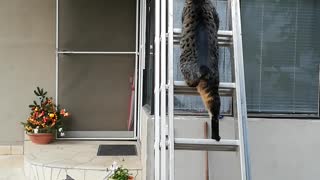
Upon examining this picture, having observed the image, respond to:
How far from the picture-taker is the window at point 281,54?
3.31 meters

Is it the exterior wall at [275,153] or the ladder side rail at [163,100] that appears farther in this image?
the exterior wall at [275,153]

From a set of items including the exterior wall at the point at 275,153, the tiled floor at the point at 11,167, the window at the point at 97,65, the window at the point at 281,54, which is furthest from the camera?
the window at the point at 97,65

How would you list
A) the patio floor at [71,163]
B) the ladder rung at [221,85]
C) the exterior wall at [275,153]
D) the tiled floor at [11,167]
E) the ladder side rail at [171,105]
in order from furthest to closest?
the tiled floor at [11,167], the patio floor at [71,163], the exterior wall at [275,153], the ladder rung at [221,85], the ladder side rail at [171,105]

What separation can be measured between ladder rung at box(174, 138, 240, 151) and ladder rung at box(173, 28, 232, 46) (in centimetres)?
72

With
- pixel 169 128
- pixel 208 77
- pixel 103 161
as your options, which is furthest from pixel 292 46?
pixel 103 161

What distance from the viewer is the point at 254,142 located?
3186mm

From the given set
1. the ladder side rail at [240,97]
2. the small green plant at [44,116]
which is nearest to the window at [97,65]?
the small green plant at [44,116]

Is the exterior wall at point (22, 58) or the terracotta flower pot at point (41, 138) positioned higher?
the exterior wall at point (22, 58)

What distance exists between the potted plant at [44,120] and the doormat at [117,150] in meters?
0.69

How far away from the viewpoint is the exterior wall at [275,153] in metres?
3.13

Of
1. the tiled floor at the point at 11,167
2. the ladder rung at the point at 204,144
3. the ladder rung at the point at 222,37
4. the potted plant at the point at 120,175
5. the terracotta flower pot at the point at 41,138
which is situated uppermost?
the ladder rung at the point at 222,37

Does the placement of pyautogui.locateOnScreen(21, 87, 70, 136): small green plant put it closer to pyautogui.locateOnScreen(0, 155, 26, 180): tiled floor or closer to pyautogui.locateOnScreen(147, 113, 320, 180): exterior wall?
pyautogui.locateOnScreen(0, 155, 26, 180): tiled floor

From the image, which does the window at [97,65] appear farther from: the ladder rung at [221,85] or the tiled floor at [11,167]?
the ladder rung at [221,85]

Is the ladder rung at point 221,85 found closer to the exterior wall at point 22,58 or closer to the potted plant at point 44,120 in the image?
the potted plant at point 44,120
